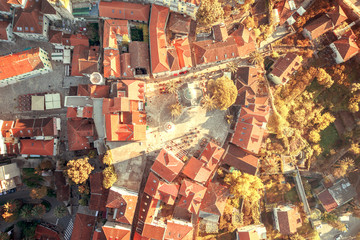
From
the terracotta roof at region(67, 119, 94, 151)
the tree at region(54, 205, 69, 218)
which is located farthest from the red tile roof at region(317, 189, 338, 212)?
the tree at region(54, 205, 69, 218)

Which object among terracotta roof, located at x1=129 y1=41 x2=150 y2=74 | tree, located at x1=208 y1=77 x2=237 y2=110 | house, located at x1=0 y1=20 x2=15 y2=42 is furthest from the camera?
house, located at x1=0 y1=20 x2=15 y2=42

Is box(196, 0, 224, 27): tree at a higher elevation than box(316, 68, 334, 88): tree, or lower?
higher

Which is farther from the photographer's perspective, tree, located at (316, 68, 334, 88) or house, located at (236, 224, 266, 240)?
tree, located at (316, 68, 334, 88)

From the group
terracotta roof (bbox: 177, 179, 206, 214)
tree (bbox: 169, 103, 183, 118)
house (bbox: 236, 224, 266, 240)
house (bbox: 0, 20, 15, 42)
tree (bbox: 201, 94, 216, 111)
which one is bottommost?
house (bbox: 236, 224, 266, 240)

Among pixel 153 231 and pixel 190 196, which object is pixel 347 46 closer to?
pixel 190 196

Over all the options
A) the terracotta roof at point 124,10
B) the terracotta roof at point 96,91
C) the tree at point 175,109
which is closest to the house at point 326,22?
the tree at point 175,109

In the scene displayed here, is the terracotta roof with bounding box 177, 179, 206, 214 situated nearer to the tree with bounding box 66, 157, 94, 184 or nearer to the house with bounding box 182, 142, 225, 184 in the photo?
the house with bounding box 182, 142, 225, 184

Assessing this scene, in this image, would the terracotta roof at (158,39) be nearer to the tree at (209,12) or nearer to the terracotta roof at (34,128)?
the tree at (209,12)

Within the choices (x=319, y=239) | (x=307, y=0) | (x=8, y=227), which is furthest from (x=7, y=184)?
(x=307, y=0)

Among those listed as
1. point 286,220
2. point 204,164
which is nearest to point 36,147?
point 204,164
